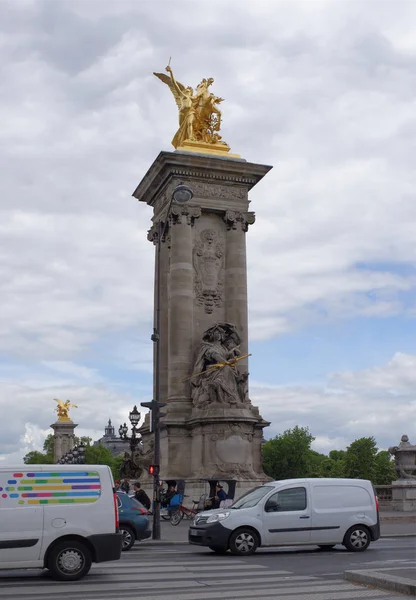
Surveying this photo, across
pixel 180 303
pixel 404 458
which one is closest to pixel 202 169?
pixel 180 303

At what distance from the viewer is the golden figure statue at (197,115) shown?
4053cm

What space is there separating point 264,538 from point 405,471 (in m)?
18.6

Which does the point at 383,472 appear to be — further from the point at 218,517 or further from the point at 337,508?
the point at 218,517

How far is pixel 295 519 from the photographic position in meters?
19.2

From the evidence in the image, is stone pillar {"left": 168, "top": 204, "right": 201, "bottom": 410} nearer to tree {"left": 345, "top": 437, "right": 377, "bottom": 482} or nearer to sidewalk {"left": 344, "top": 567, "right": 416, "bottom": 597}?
sidewalk {"left": 344, "top": 567, "right": 416, "bottom": 597}

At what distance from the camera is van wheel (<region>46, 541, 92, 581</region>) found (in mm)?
14039

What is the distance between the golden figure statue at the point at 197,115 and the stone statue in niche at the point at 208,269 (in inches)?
173

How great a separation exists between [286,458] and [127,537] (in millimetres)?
85654

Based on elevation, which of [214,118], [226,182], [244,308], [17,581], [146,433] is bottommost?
[17,581]

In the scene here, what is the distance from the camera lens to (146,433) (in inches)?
1575

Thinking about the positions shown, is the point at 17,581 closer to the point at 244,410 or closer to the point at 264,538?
the point at 264,538

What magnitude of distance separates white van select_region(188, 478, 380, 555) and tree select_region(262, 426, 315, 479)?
83.5 m

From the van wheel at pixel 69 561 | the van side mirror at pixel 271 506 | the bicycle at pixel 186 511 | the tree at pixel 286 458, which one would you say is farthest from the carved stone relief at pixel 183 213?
the tree at pixel 286 458

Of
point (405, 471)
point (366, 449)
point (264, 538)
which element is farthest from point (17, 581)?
point (366, 449)
